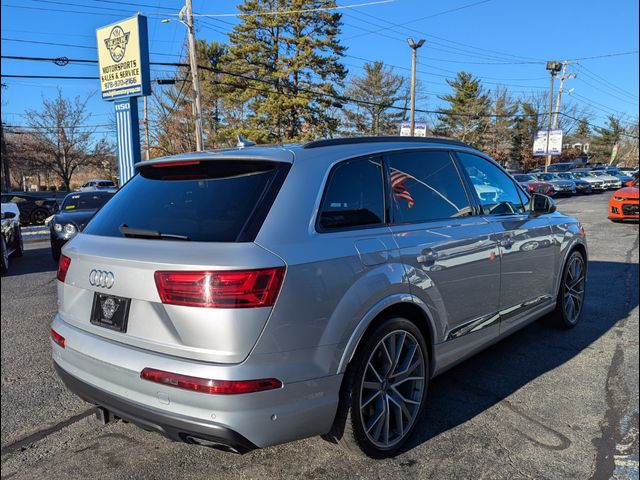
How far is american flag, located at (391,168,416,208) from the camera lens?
3053 millimetres

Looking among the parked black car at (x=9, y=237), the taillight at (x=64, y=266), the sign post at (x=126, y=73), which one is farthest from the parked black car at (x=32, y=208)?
the taillight at (x=64, y=266)

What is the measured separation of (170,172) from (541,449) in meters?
2.71

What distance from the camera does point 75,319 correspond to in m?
2.63

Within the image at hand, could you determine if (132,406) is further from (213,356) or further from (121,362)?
(213,356)

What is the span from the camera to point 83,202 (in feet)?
37.9

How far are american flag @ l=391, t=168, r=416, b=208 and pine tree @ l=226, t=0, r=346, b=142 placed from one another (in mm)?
30841

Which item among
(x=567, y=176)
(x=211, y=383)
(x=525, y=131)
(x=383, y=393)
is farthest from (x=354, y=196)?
(x=525, y=131)

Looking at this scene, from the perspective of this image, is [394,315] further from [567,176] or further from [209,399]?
[567,176]

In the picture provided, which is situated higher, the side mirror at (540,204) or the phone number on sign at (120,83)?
the phone number on sign at (120,83)

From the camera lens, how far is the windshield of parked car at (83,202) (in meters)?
11.4

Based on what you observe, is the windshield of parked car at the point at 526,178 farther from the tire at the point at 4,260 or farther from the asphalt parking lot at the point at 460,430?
the tire at the point at 4,260

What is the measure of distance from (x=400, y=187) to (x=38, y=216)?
22.6 m

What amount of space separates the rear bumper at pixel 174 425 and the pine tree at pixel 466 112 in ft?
198

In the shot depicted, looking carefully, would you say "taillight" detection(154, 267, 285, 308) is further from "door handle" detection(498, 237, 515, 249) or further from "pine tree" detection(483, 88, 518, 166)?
"pine tree" detection(483, 88, 518, 166)
